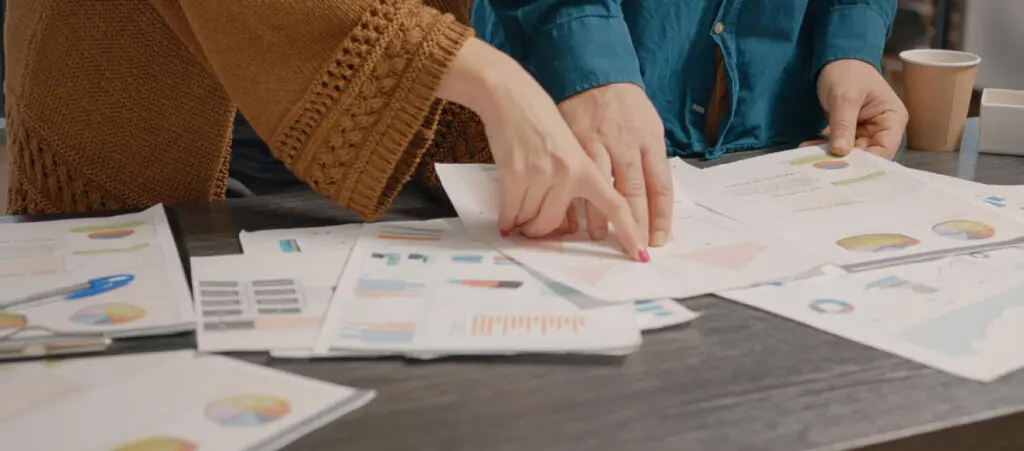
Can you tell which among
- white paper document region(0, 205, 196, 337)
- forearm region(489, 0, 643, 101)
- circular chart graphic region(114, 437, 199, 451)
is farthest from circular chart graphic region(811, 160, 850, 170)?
circular chart graphic region(114, 437, 199, 451)

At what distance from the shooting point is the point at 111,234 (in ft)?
2.97

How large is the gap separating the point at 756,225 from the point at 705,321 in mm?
218

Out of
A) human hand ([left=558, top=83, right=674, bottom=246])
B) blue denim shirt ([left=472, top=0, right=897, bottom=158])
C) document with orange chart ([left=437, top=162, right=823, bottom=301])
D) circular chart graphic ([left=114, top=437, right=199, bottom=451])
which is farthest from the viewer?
blue denim shirt ([left=472, top=0, right=897, bottom=158])

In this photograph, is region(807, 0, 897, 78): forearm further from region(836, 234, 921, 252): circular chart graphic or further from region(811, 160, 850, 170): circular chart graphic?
region(836, 234, 921, 252): circular chart graphic

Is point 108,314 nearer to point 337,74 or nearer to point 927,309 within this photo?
point 337,74

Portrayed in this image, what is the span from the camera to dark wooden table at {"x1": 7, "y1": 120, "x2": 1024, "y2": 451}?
58cm

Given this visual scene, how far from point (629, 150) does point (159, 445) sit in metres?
0.51

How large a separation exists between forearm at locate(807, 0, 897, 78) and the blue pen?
0.84 m

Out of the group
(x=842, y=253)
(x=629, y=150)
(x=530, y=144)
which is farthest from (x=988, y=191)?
(x=530, y=144)

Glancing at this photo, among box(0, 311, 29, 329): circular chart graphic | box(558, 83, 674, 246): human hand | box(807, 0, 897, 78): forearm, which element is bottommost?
box(0, 311, 29, 329): circular chart graphic

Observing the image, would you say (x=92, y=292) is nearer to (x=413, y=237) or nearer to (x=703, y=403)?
(x=413, y=237)

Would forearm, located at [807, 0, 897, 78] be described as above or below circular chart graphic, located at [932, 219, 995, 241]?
above

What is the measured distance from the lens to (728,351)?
701 mm

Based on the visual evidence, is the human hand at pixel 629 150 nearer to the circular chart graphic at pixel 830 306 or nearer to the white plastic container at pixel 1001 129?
the circular chart graphic at pixel 830 306
